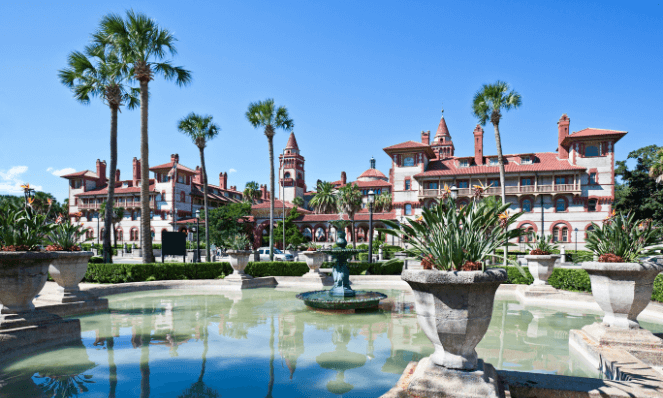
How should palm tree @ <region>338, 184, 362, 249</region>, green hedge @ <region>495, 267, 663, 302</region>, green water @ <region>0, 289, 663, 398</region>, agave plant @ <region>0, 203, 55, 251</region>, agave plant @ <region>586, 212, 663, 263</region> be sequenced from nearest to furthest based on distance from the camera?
green water @ <region>0, 289, 663, 398</region> < agave plant @ <region>586, 212, 663, 263</region> < agave plant @ <region>0, 203, 55, 251</region> < green hedge @ <region>495, 267, 663, 302</region> < palm tree @ <region>338, 184, 362, 249</region>

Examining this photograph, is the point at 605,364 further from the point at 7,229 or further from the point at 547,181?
the point at 547,181

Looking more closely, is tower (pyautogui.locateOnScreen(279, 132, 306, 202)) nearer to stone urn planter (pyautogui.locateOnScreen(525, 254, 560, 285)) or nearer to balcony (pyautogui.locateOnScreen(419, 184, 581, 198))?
balcony (pyautogui.locateOnScreen(419, 184, 581, 198))

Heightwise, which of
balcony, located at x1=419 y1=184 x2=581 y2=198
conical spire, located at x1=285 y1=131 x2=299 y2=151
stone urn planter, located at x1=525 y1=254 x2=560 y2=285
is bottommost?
stone urn planter, located at x1=525 y1=254 x2=560 y2=285

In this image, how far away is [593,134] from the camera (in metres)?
40.7

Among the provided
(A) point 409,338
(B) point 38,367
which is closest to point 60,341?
(B) point 38,367

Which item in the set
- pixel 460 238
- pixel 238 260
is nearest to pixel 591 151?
pixel 238 260

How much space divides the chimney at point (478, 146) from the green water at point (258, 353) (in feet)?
126

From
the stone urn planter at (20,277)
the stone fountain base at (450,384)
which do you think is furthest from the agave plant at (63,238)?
the stone fountain base at (450,384)

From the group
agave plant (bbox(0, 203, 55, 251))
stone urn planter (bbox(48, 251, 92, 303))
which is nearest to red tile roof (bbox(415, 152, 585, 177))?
stone urn planter (bbox(48, 251, 92, 303))

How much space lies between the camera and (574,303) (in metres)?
11.3

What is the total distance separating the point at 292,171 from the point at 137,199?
31.6 m

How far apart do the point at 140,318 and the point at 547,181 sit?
43.4 m

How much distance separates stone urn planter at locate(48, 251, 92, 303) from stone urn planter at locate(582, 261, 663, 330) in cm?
1092

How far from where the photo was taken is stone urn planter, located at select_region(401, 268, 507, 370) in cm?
363
